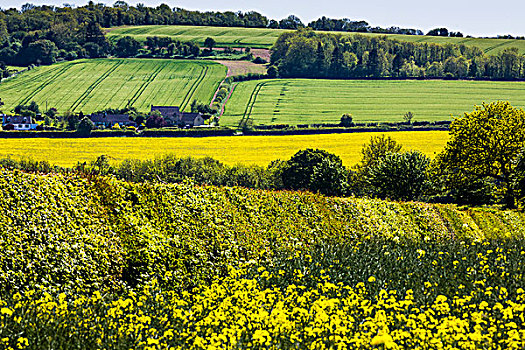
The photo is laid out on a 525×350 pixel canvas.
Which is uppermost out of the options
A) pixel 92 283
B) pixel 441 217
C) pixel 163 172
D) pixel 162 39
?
pixel 162 39

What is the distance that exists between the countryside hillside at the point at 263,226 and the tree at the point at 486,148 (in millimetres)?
119

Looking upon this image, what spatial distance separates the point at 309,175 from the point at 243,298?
52201mm

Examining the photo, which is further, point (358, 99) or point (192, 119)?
point (358, 99)

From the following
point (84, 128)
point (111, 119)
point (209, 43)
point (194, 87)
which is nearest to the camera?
point (84, 128)

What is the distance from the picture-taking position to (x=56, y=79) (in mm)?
146000

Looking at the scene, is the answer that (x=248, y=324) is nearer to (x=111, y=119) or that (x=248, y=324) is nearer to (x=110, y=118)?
(x=111, y=119)

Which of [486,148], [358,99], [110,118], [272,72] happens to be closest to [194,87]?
[272,72]

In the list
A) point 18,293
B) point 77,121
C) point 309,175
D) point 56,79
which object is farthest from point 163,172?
point 56,79

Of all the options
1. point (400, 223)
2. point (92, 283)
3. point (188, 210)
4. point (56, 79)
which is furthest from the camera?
point (56, 79)

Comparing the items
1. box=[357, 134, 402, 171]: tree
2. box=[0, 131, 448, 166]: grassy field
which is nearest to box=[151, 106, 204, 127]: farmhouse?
box=[0, 131, 448, 166]: grassy field

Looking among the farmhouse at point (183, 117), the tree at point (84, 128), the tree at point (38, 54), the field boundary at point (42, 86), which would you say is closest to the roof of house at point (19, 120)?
the tree at point (84, 128)

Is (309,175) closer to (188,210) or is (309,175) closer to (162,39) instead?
(188,210)

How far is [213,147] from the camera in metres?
84.7

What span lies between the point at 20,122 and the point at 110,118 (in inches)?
655
